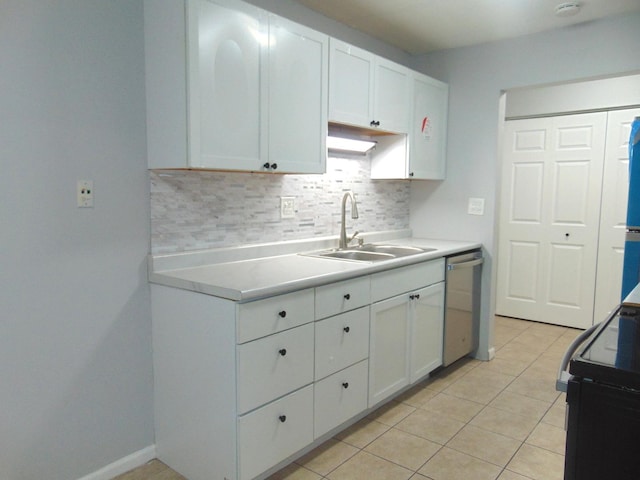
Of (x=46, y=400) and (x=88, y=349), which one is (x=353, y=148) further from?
(x=46, y=400)

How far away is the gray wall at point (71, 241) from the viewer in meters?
1.73

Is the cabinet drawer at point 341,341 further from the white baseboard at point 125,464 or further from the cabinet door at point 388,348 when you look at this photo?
the white baseboard at point 125,464

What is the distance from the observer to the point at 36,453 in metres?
1.83

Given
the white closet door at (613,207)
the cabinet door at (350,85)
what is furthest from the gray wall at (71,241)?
the white closet door at (613,207)

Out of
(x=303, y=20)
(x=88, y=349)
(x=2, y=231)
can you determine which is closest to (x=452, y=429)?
(x=88, y=349)

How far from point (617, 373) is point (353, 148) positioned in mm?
2286

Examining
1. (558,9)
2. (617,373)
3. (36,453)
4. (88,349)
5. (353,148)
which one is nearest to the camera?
(617,373)

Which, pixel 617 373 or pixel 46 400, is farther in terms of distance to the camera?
pixel 46 400

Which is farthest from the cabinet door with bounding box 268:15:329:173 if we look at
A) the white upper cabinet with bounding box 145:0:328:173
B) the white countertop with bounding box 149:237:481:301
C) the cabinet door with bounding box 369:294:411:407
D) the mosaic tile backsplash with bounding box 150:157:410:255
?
the cabinet door with bounding box 369:294:411:407

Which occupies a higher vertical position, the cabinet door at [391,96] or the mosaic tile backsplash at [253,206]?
the cabinet door at [391,96]

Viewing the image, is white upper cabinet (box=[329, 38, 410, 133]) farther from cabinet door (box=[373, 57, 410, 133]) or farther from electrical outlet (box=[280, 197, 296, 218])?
electrical outlet (box=[280, 197, 296, 218])

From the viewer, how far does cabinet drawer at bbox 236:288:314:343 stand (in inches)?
70.5

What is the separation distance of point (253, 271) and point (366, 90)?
4.44 feet

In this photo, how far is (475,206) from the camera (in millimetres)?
3582
